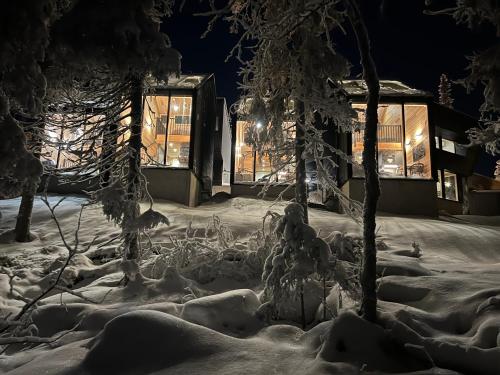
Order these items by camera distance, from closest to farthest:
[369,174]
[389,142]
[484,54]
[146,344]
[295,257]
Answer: [146,344] → [369,174] → [295,257] → [484,54] → [389,142]

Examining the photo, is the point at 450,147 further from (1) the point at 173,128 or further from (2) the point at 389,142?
(1) the point at 173,128

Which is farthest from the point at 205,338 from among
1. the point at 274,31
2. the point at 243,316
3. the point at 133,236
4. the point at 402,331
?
the point at 274,31

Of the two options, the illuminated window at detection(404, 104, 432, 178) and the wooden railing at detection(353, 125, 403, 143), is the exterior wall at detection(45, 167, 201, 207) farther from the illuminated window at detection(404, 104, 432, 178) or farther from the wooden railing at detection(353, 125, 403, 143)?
the illuminated window at detection(404, 104, 432, 178)

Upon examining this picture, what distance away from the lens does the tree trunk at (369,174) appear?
312cm

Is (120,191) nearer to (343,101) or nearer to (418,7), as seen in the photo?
(343,101)

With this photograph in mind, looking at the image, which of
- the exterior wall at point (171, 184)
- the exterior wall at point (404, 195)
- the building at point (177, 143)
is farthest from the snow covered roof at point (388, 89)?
the exterior wall at point (171, 184)

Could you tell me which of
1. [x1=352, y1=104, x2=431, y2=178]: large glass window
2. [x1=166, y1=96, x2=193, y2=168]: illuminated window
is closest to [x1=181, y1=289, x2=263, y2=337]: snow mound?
[x1=166, y1=96, x2=193, y2=168]: illuminated window

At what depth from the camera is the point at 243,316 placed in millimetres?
3826

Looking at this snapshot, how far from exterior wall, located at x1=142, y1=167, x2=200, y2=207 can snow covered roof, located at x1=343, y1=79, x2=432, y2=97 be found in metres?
9.25

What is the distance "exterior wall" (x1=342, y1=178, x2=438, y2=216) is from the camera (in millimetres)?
14648

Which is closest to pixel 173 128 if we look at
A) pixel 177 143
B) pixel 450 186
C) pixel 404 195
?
pixel 177 143

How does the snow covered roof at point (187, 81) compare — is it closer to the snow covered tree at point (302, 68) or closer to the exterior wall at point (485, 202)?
the snow covered tree at point (302, 68)

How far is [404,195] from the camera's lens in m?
14.9

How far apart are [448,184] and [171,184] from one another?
1919 cm
